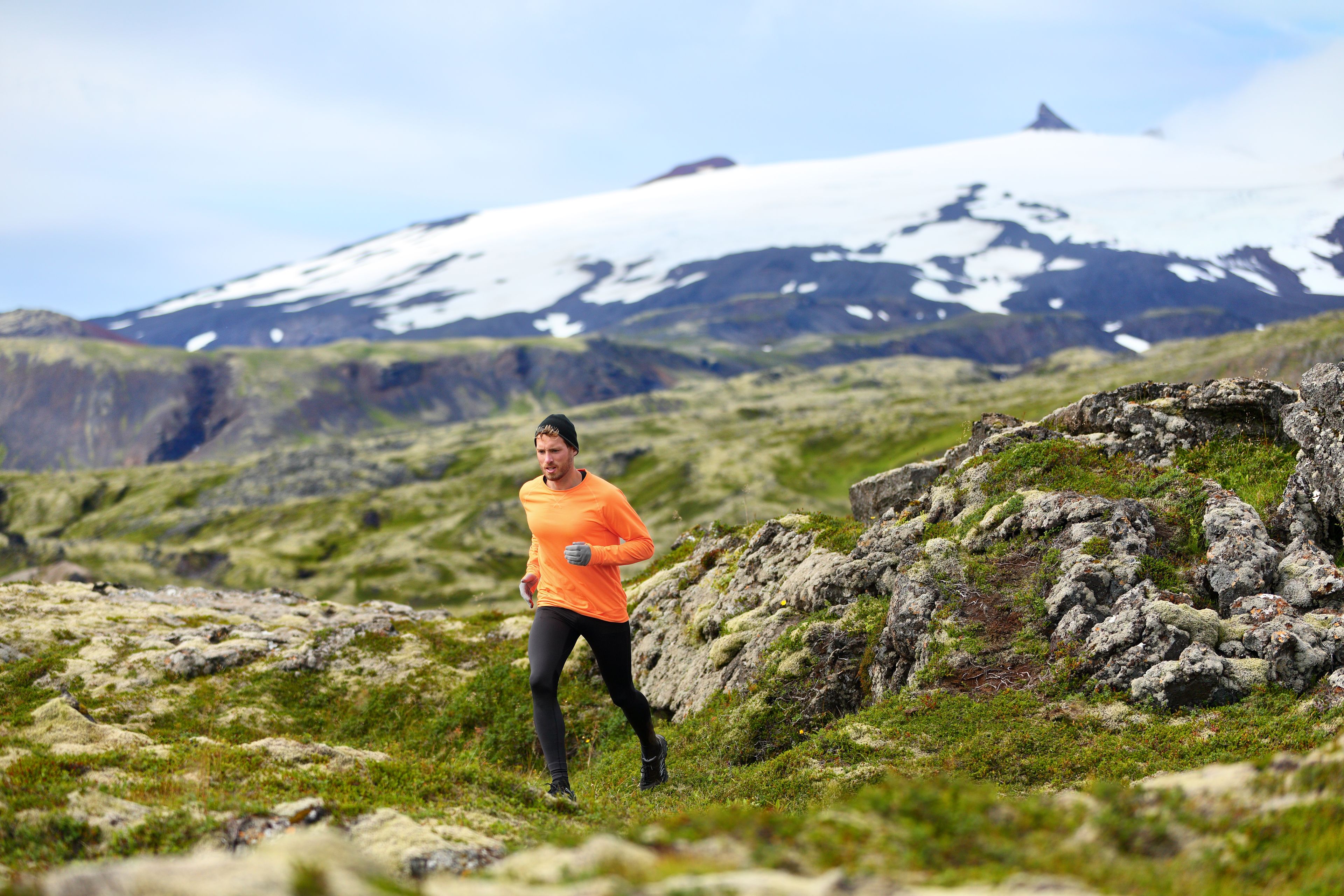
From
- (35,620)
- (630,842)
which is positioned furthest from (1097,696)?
(35,620)

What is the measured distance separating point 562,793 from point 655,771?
2.75 meters

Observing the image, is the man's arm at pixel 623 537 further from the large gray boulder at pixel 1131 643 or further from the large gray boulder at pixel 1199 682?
the large gray boulder at pixel 1199 682

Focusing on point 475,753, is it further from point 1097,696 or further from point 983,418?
point 983,418

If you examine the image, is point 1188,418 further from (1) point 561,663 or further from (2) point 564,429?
(1) point 561,663

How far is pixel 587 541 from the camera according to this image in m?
12.2

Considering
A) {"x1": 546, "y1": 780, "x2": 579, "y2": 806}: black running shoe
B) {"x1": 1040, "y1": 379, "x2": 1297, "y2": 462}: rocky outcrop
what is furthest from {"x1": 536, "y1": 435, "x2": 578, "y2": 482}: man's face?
{"x1": 1040, "y1": 379, "x2": 1297, "y2": 462}: rocky outcrop

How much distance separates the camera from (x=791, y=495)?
530 ft

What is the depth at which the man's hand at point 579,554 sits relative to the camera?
1161 centimetres

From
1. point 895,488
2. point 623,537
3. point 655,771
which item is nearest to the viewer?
point 623,537

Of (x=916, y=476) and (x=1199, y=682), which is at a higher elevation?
(x=916, y=476)

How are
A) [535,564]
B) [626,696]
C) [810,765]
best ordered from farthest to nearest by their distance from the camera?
[535,564]
[810,765]
[626,696]

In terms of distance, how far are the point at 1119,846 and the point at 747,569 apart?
16.3 m

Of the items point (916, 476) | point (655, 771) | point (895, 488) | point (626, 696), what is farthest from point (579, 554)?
point (916, 476)

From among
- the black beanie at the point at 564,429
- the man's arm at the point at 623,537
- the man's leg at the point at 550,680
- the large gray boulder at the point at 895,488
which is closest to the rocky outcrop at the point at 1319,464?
the large gray boulder at the point at 895,488
